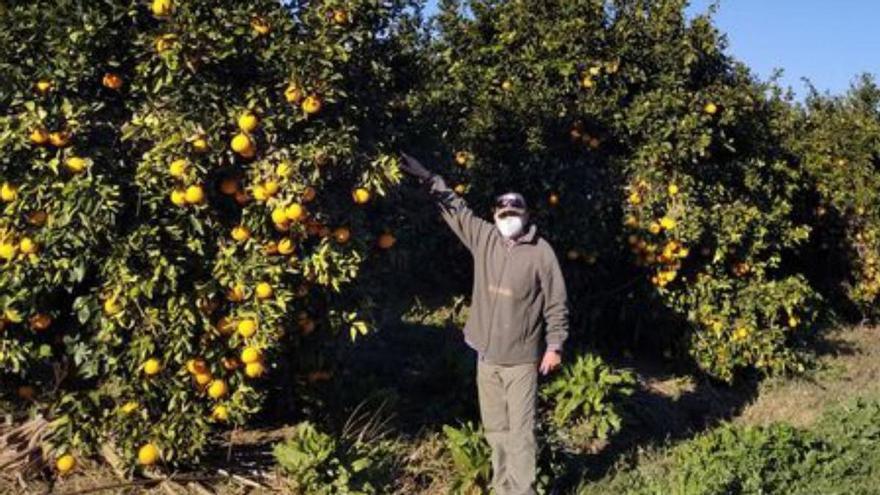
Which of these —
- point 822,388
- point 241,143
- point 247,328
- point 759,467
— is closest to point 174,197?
point 241,143

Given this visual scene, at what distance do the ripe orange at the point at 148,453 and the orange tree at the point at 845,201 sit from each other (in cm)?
763

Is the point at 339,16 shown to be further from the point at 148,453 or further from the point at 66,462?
the point at 66,462

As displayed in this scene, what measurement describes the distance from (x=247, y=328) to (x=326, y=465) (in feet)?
3.07

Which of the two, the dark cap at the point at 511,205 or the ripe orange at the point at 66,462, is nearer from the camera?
the ripe orange at the point at 66,462

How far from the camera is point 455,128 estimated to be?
7.24 metres

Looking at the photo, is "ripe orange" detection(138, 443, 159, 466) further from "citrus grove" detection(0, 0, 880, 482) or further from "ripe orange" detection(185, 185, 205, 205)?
"ripe orange" detection(185, 185, 205, 205)

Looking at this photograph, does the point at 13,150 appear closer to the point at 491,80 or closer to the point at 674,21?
the point at 491,80

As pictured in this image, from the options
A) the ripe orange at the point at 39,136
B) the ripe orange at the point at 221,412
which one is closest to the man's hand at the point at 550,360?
the ripe orange at the point at 221,412

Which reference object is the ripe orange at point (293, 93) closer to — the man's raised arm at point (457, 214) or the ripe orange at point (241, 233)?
the ripe orange at point (241, 233)

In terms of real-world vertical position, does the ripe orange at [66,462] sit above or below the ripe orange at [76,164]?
below

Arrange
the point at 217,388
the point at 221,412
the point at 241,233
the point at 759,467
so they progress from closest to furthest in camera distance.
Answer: the point at 241,233 < the point at 217,388 < the point at 221,412 < the point at 759,467

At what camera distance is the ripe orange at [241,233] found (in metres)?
4.38

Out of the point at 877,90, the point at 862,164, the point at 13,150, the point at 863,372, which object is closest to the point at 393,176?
the point at 13,150

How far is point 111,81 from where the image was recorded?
438 cm
